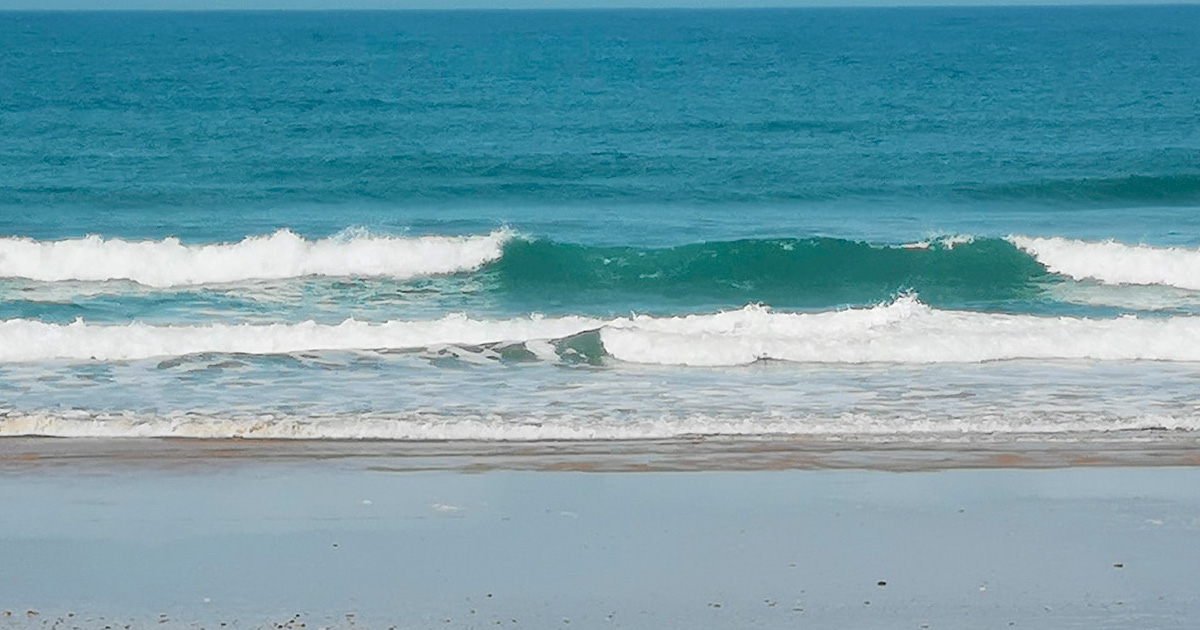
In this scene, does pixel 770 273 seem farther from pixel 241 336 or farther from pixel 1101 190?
pixel 1101 190

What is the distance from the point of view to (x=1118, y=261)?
63.9ft

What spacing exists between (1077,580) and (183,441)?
20.8ft

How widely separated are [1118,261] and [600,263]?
6.72 meters

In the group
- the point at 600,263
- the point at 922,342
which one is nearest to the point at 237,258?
the point at 600,263

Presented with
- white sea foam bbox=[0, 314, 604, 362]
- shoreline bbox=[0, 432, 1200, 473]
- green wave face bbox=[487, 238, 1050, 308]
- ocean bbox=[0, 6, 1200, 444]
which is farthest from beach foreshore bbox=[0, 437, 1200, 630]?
green wave face bbox=[487, 238, 1050, 308]

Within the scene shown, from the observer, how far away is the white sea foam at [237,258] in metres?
19.6

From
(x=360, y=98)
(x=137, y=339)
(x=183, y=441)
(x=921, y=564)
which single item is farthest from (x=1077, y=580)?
(x=360, y=98)

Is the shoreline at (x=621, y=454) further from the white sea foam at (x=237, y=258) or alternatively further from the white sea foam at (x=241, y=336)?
the white sea foam at (x=237, y=258)

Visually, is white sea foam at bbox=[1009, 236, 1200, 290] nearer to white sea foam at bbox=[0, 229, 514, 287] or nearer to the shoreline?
white sea foam at bbox=[0, 229, 514, 287]

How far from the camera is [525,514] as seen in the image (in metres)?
8.71

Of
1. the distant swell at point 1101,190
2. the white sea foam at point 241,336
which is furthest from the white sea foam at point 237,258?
the distant swell at point 1101,190

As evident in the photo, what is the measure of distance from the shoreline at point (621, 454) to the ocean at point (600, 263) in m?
0.25

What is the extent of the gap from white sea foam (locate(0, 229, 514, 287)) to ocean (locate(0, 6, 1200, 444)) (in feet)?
0.15

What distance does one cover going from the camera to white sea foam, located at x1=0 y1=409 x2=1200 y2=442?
10969 mm
